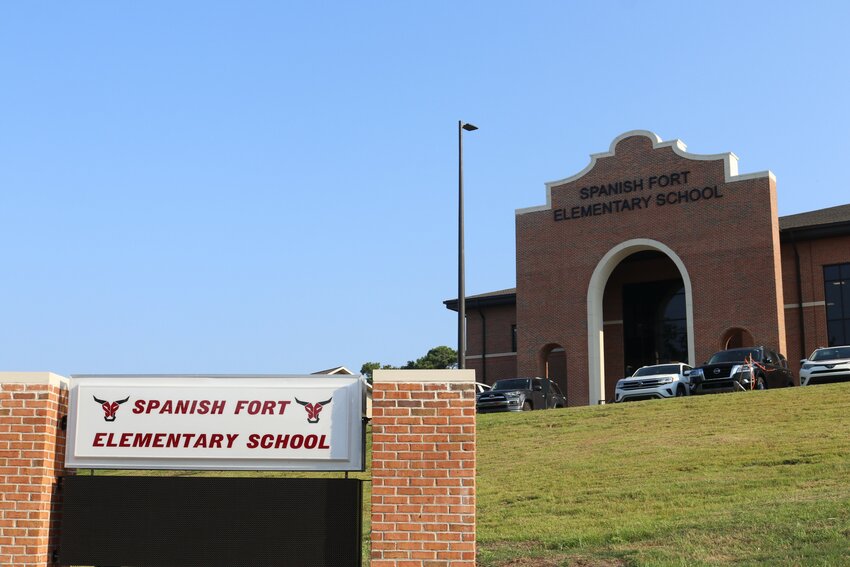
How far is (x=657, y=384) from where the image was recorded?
31.6 meters

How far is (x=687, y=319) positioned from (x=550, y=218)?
276 inches

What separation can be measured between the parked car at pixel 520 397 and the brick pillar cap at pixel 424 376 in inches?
856

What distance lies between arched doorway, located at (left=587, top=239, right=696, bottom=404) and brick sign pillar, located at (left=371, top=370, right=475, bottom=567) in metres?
32.3

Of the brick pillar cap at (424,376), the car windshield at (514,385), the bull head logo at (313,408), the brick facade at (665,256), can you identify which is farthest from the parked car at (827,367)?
the bull head logo at (313,408)

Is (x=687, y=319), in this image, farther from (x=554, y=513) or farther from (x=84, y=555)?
(x=84, y=555)

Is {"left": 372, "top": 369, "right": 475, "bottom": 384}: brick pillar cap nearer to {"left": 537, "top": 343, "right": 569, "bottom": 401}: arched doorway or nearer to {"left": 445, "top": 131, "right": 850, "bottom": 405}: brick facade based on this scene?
{"left": 445, "top": 131, "right": 850, "bottom": 405}: brick facade

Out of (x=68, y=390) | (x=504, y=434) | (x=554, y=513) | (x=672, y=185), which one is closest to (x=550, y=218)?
(x=672, y=185)

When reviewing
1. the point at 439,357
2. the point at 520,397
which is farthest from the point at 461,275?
the point at 439,357

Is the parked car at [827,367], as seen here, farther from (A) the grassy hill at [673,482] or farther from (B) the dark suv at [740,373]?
(A) the grassy hill at [673,482]

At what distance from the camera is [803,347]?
39594mm

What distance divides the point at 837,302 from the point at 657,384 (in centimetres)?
1176

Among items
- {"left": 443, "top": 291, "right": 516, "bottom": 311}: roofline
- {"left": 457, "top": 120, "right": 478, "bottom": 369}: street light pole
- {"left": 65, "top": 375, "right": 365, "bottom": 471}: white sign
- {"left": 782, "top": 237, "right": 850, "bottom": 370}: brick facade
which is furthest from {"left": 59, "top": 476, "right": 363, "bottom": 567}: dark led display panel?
{"left": 443, "top": 291, "right": 516, "bottom": 311}: roofline

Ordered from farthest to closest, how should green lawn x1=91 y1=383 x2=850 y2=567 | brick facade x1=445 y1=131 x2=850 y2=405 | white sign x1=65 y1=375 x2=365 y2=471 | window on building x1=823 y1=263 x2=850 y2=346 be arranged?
window on building x1=823 y1=263 x2=850 y2=346 < brick facade x1=445 y1=131 x2=850 y2=405 < green lawn x1=91 y1=383 x2=850 y2=567 < white sign x1=65 y1=375 x2=365 y2=471

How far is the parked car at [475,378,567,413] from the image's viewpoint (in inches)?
1221
